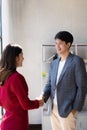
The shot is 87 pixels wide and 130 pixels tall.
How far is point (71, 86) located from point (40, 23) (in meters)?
2.28

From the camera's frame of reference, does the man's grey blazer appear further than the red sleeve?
Yes

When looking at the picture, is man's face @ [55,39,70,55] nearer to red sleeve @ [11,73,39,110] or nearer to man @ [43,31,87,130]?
man @ [43,31,87,130]

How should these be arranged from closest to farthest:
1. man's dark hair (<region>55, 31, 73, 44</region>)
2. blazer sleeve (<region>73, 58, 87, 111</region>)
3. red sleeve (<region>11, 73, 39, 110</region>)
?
red sleeve (<region>11, 73, 39, 110</region>), blazer sleeve (<region>73, 58, 87, 111</region>), man's dark hair (<region>55, 31, 73, 44</region>)

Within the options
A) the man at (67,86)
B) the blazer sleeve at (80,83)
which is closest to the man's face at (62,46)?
the man at (67,86)

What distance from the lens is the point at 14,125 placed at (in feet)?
6.53

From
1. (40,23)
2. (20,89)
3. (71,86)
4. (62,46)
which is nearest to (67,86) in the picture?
(71,86)

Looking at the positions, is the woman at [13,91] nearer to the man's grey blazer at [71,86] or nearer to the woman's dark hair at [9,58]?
the woman's dark hair at [9,58]

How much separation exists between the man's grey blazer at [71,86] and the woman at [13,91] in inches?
18.4

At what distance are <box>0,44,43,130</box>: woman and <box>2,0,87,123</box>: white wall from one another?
2403 millimetres

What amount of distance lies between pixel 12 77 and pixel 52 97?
728 millimetres

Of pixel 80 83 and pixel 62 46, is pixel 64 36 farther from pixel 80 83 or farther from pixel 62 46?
pixel 80 83

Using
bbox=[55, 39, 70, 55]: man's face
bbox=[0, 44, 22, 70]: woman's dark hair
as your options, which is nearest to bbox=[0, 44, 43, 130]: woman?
bbox=[0, 44, 22, 70]: woman's dark hair

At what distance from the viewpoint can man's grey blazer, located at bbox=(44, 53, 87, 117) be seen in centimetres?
233

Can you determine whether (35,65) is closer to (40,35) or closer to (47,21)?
(40,35)
